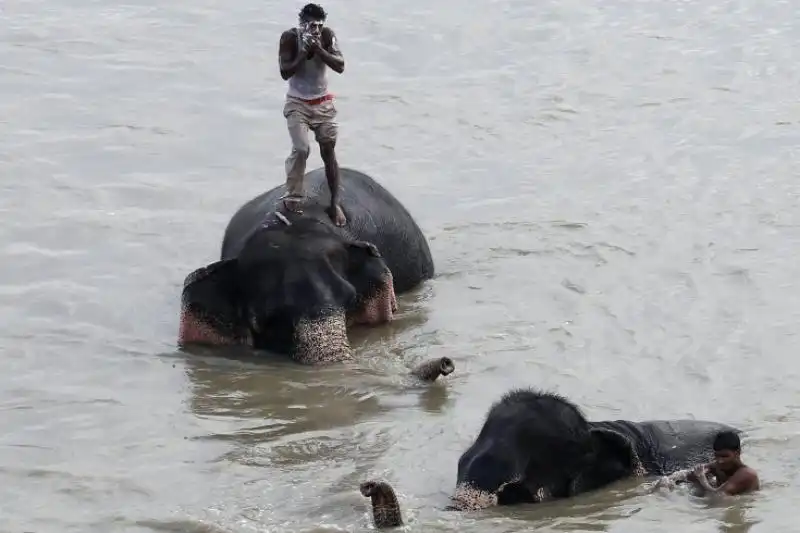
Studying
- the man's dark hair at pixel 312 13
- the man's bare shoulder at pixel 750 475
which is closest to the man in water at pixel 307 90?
the man's dark hair at pixel 312 13

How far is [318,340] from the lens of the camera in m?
10.8

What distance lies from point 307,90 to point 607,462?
3.66 m

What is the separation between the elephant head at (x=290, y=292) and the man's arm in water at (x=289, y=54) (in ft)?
2.94

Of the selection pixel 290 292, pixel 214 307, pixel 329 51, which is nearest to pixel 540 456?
pixel 290 292

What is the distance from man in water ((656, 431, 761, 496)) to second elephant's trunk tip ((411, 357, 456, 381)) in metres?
1.78

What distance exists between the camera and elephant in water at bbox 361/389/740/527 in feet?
26.9

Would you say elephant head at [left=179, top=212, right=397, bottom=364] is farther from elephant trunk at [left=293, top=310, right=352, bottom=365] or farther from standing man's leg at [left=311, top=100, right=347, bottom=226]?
standing man's leg at [left=311, top=100, right=347, bottom=226]

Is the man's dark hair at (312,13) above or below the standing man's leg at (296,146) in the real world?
above

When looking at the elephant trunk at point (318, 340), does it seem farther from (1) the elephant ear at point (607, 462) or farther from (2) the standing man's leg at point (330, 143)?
(1) the elephant ear at point (607, 462)

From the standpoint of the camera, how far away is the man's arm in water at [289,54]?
11125mm

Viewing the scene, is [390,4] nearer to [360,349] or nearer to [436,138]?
[436,138]

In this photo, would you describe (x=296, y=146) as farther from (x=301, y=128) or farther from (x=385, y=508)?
(x=385, y=508)

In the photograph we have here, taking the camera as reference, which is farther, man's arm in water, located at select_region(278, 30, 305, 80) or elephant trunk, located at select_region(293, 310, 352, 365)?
man's arm in water, located at select_region(278, 30, 305, 80)

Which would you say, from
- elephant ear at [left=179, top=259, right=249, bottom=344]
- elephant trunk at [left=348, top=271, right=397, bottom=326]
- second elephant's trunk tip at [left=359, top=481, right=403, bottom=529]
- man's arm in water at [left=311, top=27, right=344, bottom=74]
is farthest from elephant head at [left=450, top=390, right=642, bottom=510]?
man's arm in water at [left=311, top=27, right=344, bottom=74]
